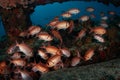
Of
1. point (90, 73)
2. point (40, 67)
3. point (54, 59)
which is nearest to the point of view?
point (90, 73)

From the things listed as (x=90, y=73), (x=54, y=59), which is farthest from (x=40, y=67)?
(x=90, y=73)

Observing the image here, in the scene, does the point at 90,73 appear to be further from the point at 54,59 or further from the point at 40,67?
the point at 40,67

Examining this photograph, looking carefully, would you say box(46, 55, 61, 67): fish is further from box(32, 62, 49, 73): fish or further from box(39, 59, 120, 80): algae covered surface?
box(39, 59, 120, 80): algae covered surface

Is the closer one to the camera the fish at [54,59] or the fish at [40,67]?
the fish at [54,59]

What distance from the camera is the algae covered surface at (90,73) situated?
17.8ft

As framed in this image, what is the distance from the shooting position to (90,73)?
5.66m

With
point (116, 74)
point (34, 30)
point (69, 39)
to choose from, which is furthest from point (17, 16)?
point (116, 74)

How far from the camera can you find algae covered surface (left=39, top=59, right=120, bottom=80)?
214 inches

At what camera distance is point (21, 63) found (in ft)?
22.2

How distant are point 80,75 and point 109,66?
3.22 feet

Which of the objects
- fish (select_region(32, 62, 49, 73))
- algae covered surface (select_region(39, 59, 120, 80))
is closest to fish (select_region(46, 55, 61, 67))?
fish (select_region(32, 62, 49, 73))

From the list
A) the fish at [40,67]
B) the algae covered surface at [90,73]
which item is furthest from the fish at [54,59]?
the algae covered surface at [90,73]

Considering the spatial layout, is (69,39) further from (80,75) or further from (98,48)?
(80,75)

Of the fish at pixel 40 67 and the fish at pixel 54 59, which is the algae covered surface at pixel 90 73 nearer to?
the fish at pixel 54 59
